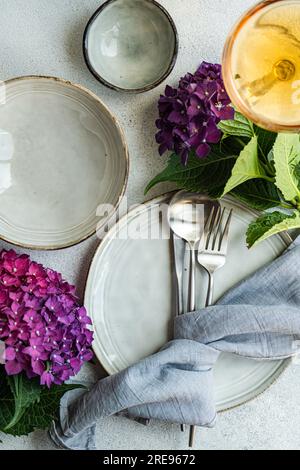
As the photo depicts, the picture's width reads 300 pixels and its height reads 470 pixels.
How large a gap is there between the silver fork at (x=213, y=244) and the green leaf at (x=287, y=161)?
0.11 m

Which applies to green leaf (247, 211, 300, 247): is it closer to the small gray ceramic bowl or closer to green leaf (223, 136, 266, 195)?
green leaf (223, 136, 266, 195)

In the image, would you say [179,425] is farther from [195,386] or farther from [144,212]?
[144,212]

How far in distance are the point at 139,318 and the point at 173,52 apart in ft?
1.32

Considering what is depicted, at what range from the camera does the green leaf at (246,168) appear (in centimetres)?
85

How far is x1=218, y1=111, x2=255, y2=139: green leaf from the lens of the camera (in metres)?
0.88

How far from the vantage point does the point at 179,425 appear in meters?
0.99

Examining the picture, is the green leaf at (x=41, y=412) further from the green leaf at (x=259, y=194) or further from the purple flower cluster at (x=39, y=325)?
the green leaf at (x=259, y=194)

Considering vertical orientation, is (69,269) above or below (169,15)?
below

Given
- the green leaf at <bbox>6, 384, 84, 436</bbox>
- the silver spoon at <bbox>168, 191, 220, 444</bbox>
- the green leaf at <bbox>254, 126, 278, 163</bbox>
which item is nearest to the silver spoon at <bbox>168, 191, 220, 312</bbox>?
the silver spoon at <bbox>168, 191, 220, 444</bbox>

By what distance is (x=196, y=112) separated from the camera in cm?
87

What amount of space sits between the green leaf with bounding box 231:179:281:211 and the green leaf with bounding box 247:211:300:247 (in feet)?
0.08

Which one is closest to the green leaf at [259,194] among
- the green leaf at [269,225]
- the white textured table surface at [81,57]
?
the green leaf at [269,225]

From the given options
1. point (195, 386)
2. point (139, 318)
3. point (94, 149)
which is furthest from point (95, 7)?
point (195, 386)
